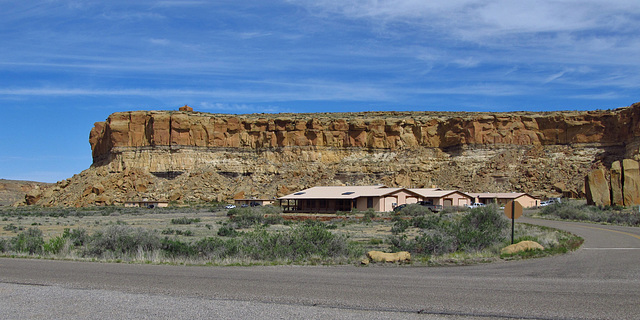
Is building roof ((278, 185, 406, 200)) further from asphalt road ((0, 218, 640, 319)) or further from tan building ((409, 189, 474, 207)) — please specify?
asphalt road ((0, 218, 640, 319))

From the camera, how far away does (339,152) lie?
93.6m

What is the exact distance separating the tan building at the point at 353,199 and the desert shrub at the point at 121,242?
125 feet

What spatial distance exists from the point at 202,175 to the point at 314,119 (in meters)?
20.9

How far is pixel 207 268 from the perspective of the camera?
47.1ft

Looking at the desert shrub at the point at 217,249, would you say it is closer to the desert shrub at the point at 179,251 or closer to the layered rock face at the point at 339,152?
the desert shrub at the point at 179,251

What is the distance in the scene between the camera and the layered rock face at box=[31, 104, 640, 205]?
83062mm

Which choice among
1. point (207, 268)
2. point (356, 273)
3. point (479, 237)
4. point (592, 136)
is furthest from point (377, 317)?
point (592, 136)

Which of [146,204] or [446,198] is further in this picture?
[146,204]

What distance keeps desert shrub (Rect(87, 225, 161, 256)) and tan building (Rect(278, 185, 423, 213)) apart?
3825cm

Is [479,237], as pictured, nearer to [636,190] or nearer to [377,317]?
[377,317]

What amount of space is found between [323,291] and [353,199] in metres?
46.7

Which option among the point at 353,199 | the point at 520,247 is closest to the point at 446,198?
the point at 353,199

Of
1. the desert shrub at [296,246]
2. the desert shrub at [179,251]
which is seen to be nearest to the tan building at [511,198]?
the desert shrub at [296,246]

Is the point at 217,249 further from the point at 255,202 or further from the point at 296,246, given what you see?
the point at 255,202
